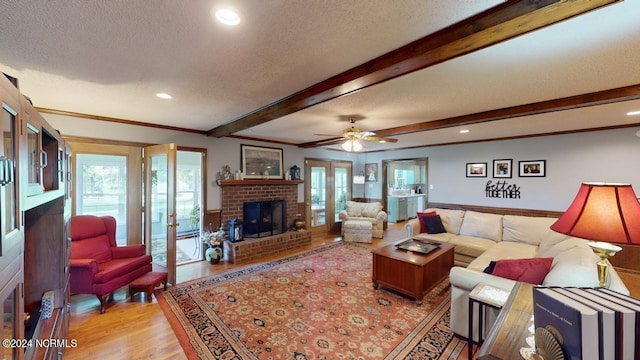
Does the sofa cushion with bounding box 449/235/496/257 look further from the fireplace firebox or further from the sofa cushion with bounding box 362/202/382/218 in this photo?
the fireplace firebox

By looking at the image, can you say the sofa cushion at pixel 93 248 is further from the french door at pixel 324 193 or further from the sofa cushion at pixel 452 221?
the sofa cushion at pixel 452 221

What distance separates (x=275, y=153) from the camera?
5562 mm

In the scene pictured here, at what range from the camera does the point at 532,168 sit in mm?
4898

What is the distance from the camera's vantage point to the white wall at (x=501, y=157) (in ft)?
12.8

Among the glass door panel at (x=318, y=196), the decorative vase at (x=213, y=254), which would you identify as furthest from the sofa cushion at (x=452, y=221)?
the decorative vase at (x=213, y=254)

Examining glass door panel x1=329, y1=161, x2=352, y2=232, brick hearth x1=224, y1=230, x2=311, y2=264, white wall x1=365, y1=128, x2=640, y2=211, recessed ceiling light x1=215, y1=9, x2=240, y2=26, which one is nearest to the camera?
recessed ceiling light x1=215, y1=9, x2=240, y2=26

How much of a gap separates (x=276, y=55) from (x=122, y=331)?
2.90 metres

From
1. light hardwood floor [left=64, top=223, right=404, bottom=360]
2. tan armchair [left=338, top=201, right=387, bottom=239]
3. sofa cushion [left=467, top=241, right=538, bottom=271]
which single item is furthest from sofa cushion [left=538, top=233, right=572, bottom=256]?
light hardwood floor [left=64, top=223, right=404, bottom=360]

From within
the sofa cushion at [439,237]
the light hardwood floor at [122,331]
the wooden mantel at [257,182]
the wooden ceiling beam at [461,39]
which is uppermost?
the wooden ceiling beam at [461,39]

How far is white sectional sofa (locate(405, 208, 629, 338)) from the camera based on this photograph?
1.79m

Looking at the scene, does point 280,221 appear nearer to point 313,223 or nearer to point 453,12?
point 313,223

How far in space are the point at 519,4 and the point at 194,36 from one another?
1784 mm

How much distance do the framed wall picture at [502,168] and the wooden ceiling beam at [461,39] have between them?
4.76 metres

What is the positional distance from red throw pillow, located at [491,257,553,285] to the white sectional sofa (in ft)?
0.19
